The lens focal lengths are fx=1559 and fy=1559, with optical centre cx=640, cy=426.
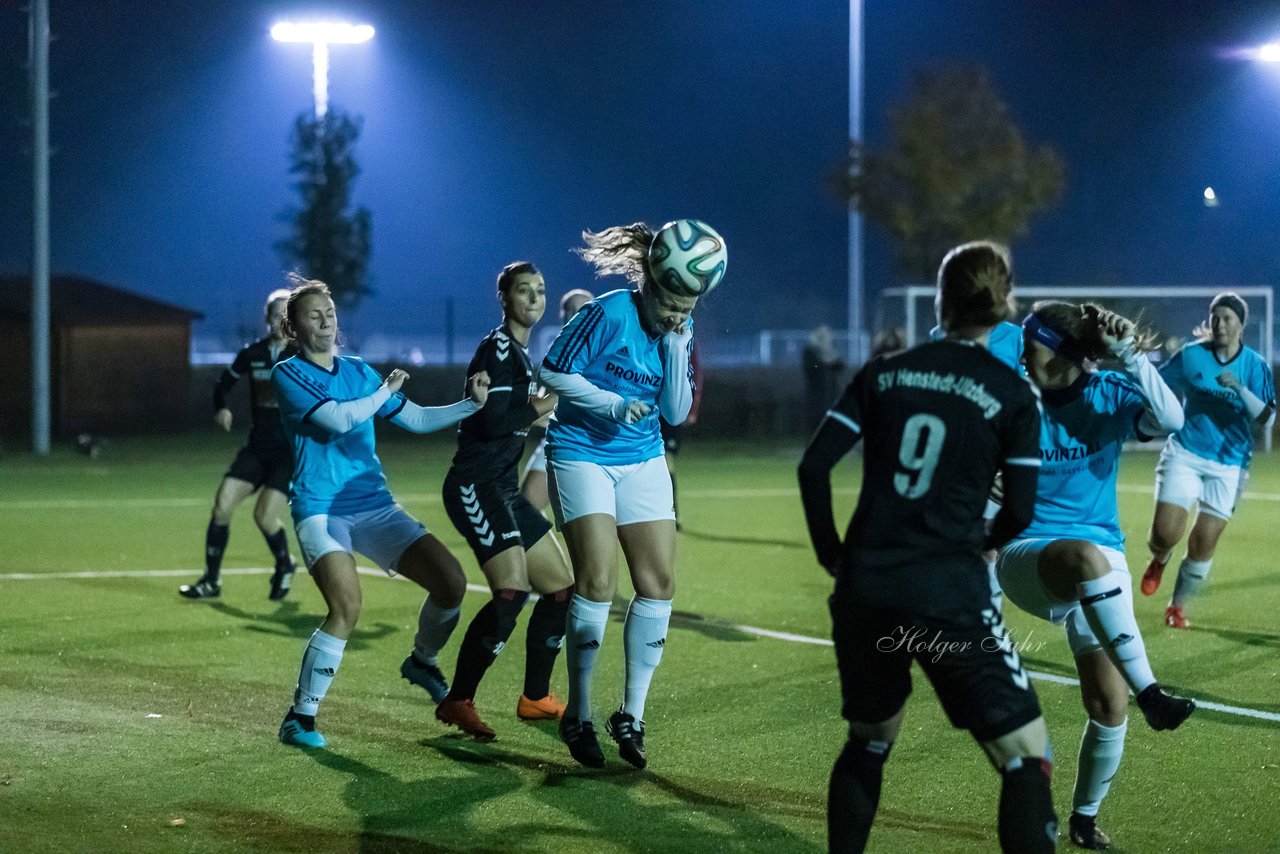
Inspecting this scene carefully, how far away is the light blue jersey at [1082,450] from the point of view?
5.34m

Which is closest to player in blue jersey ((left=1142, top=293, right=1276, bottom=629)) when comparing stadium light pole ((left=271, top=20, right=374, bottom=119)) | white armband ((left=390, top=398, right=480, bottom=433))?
white armband ((left=390, top=398, right=480, bottom=433))

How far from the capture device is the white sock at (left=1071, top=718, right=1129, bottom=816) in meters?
5.17

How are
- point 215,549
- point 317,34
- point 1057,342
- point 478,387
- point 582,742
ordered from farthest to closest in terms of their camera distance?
point 317,34, point 215,549, point 478,387, point 582,742, point 1057,342

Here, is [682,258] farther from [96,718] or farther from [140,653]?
[140,653]

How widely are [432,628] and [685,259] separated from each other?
2.14 metres

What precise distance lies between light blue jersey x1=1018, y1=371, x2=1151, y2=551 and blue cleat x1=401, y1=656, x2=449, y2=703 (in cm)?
296

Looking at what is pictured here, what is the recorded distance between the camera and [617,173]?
7694 centimetres

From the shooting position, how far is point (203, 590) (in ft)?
35.0

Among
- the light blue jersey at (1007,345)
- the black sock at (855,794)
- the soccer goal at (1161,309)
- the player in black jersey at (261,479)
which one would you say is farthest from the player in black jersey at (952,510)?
the soccer goal at (1161,309)

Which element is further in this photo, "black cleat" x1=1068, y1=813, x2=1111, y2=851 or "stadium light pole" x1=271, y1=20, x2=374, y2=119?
"stadium light pole" x1=271, y1=20, x2=374, y2=119

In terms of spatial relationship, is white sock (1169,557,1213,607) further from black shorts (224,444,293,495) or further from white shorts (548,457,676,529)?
black shorts (224,444,293,495)

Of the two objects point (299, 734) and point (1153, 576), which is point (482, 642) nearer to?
point (299, 734)

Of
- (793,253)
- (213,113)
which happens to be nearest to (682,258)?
(213,113)

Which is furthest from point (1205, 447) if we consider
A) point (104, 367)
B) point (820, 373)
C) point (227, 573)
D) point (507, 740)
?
point (104, 367)
